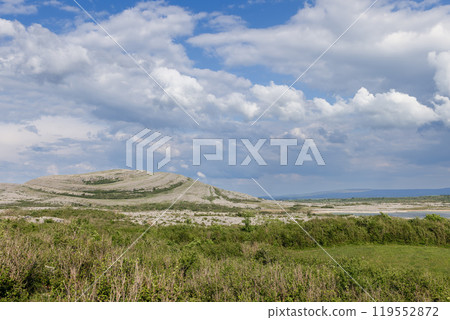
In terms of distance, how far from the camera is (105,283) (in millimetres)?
8836

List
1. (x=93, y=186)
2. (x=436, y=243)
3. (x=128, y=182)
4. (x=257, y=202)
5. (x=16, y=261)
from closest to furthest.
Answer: (x=16, y=261) < (x=436, y=243) < (x=128, y=182) < (x=93, y=186) < (x=257, y=202)

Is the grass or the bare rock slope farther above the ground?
the bare rock slope

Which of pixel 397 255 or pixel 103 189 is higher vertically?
pixel 103 189

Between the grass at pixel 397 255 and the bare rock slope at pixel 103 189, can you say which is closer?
the grass at pixel 397 255

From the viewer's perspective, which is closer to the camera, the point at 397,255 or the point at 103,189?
the point at 397,255

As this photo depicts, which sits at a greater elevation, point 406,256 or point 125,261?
point 125,261

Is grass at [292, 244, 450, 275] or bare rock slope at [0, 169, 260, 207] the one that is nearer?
grass at [292, 244, 450, 275]

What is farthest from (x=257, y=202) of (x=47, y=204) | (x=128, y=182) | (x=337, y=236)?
(x=337, y=236)

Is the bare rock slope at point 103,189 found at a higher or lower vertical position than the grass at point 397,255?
higher

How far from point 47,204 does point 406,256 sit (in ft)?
203

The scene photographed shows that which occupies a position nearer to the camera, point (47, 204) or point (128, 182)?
point (128, 182)

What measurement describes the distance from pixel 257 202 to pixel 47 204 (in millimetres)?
48340
